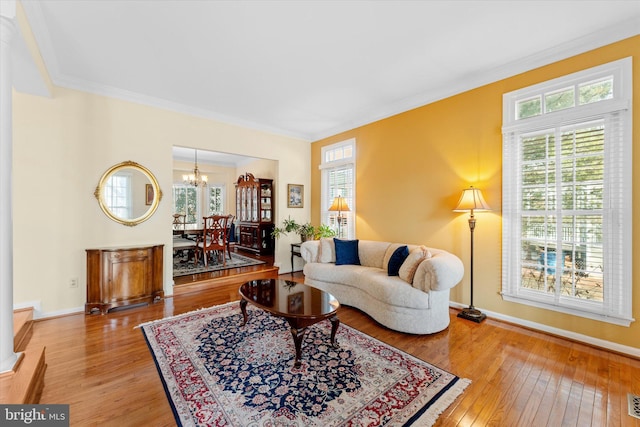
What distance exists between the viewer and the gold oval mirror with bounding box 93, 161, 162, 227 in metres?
3.68

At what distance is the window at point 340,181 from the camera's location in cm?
508

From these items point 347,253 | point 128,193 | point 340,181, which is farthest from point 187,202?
point 347,253

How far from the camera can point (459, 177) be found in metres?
3.54

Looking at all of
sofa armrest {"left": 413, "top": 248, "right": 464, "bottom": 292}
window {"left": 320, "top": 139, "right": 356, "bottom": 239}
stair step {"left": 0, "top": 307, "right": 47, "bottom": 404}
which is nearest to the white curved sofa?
sofa armrest {"left": 413, "top": 248, "right": 464, "bottom": 292}

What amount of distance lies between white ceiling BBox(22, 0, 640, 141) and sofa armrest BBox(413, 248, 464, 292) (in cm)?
227

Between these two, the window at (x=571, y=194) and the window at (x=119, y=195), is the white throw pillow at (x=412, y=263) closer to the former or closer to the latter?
the window at (x=571, y=194)

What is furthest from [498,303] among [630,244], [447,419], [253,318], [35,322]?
[35,322]

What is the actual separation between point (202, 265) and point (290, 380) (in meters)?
4.54

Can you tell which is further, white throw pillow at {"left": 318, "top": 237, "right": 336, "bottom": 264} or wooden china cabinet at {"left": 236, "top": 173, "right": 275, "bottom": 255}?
wooden china cabinet at {"left": 236, "top": 173, "right": 275, "bottom": 255}

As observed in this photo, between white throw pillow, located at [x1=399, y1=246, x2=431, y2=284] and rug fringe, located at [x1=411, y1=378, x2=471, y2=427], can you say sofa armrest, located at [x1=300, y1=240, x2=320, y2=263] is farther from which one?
rug fringe, located at [x1=411, y1=378, x2=471, y2=427]

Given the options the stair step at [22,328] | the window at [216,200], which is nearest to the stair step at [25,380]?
the stair step at [22,328]

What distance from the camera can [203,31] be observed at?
255 centimetres

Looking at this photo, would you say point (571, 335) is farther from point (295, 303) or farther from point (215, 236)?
point (215, 236)

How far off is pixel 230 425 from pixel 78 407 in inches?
42.3
